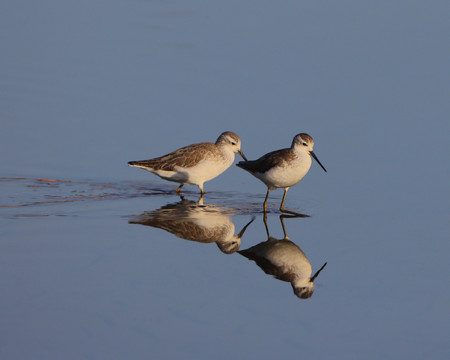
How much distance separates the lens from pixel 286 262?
382 inches

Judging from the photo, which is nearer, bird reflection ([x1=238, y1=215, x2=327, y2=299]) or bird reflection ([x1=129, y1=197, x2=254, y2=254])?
bird reflection ([x1=238, y1=215, x2=327, y2=299])

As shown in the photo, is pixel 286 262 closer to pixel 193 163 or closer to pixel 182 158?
pixel 193 163

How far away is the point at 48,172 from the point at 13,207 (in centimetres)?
187

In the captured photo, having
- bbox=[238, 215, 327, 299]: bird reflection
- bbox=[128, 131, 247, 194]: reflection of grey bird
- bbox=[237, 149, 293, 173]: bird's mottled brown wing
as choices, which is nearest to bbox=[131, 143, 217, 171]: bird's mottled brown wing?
bbox=[128, 131, 247, 194]: reflection of grey bird

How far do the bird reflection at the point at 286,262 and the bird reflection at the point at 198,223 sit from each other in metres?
0.38

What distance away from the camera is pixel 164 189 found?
14.4 meters

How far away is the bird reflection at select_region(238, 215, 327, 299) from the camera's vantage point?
349 inches

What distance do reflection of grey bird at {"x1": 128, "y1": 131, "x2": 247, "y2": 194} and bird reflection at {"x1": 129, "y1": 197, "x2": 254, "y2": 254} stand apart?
125 cm

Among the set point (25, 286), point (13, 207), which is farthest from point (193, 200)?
point (25, 286)

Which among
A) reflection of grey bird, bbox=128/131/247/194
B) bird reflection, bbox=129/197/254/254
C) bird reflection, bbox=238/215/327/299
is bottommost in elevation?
bird reflection, bbox=238/215/327/299

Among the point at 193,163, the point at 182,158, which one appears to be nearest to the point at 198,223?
the point at 193,163

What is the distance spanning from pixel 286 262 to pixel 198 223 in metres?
2.22

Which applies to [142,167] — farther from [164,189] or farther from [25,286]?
[25,286]

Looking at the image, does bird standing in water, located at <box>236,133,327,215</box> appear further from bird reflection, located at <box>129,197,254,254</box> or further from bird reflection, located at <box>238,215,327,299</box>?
bird reflection, located at <box>238,215,327,299</box>
